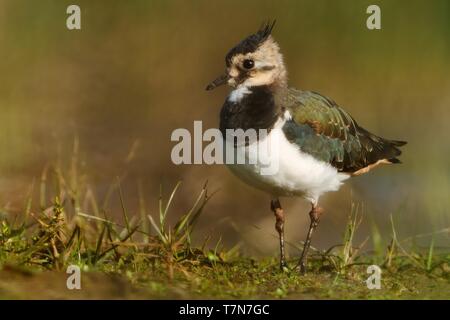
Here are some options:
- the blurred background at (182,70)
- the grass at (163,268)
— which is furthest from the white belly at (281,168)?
the blurred background at (182,70)

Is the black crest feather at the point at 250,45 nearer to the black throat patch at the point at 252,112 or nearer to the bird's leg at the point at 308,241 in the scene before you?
the black throat patch at the point at 252,112

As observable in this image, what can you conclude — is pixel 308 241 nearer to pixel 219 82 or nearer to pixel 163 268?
pixel 163 268

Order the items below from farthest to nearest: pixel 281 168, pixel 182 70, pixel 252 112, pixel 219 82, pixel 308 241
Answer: pixel 182 70 < pixel 219 82 < pixel 308 241 < pixel 252 112 < pixel 281 168

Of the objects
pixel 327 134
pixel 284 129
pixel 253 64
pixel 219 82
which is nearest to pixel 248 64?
pixel 253 64

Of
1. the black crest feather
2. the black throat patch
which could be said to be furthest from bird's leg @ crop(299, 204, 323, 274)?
the black crest feather

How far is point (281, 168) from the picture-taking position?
6.85 metres

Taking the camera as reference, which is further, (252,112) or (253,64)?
(253,64)

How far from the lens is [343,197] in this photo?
1093 centimetres

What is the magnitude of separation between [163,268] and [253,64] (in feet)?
6.61

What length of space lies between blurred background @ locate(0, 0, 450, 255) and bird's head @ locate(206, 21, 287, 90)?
3.81 meters

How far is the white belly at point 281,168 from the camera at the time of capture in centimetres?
683

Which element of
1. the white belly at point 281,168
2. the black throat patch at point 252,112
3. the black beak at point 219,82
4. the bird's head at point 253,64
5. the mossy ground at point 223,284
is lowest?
the mossy ground at point 223,284

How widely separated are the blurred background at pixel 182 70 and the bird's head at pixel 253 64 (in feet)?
12.5

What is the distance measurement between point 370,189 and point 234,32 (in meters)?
3.23
